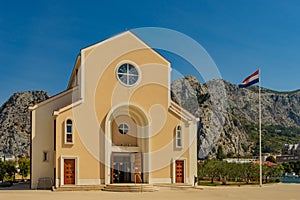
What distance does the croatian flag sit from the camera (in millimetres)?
37031

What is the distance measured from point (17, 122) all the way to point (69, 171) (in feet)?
318

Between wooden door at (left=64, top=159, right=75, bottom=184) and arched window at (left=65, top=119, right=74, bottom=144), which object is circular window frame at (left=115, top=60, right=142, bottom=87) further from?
wooden door at (left=64, top=159, right=75, bottom=184)

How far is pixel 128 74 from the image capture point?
32281 mm

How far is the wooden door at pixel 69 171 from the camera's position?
29578 mm

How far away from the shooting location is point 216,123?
130m

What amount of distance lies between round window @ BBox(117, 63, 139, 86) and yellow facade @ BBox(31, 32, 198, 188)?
78mm

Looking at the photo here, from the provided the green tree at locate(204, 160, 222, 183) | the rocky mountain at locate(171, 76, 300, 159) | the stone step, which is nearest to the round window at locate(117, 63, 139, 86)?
the stone step

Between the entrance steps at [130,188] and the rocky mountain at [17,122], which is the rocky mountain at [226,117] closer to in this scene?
the rocky mountain at [17,122]

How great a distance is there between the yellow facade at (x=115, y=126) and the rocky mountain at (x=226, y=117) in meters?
40.6

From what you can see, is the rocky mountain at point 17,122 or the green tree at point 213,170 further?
the rocky mountain at point 17,122

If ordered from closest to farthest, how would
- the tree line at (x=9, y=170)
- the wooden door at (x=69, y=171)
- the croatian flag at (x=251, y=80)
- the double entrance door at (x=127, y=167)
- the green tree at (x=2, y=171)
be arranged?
the wooden door at (x=69, y=171)
the double entrance door at (x=127, y=167)
the croatian flag at (x=251, y=80)
the green tree at (x=2, y=171)
the tree line at (x=9, y=170)

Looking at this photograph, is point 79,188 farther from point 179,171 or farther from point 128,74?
point 128,74

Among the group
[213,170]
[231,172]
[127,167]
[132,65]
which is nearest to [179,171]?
[127,167]

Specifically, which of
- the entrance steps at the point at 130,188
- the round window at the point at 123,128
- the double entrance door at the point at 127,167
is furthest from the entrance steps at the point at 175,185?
the round window at the point at 123,128
